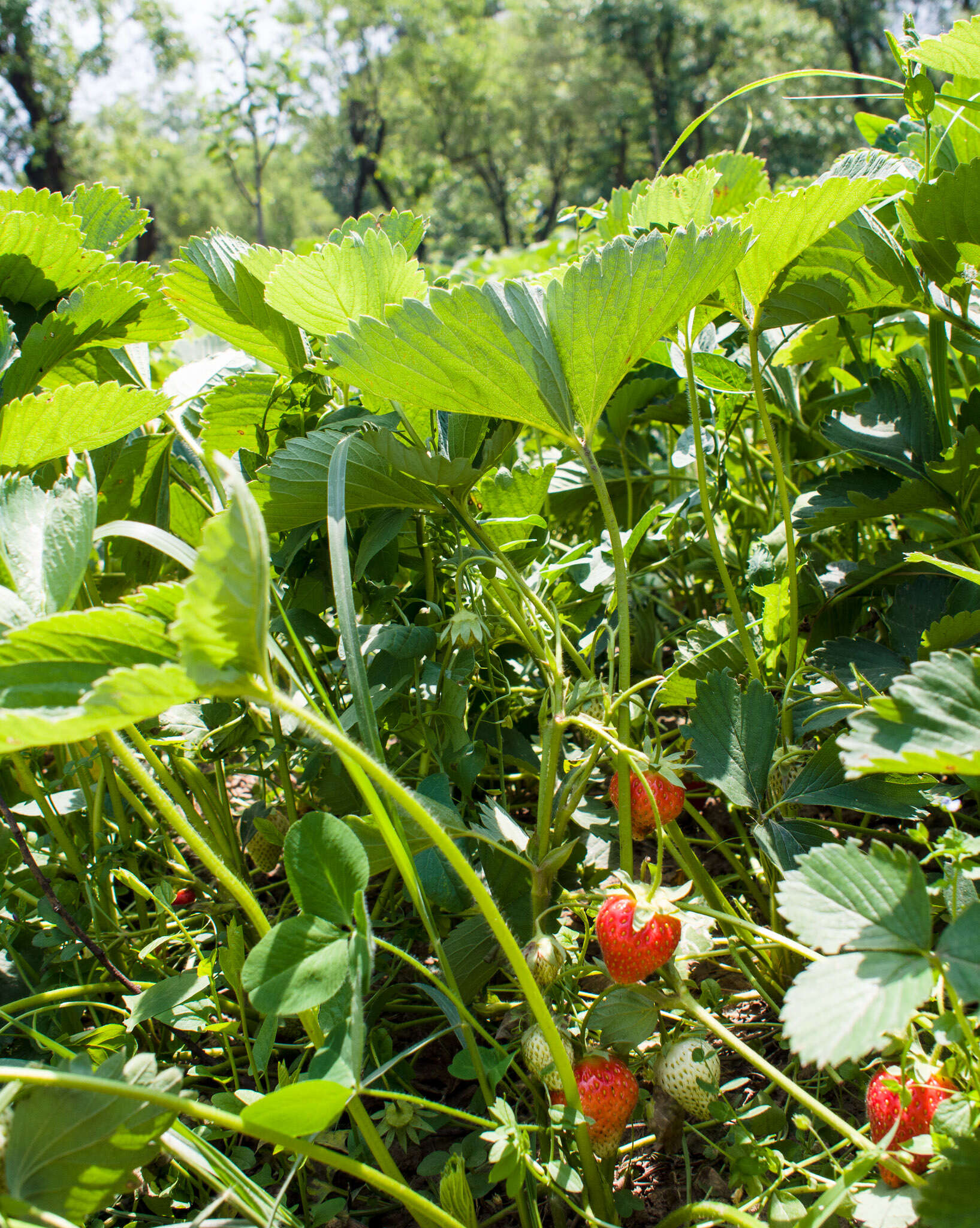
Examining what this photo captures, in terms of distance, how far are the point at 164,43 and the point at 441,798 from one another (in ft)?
55.6

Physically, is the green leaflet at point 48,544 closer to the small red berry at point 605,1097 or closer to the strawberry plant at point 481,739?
the strawberry plant at point 481,739

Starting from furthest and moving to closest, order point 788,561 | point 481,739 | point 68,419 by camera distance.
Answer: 1. point 481,739
2. point 788,561
3. point 68,419

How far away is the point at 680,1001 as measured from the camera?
0.48 meters

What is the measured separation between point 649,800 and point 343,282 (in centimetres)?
39

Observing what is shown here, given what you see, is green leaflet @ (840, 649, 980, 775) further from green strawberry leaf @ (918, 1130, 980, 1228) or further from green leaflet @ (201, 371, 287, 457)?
green leaflet @ (201, 371, 287, 457)

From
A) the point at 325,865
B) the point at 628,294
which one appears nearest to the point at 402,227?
the point at 628,294

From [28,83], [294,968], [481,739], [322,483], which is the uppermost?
[28,83]

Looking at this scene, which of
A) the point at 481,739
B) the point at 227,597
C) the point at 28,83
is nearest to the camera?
the point at 227,597

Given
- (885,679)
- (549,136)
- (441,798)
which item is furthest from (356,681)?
(549,136)

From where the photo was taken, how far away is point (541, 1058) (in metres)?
0.45

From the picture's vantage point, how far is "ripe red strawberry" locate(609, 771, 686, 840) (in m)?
0.55

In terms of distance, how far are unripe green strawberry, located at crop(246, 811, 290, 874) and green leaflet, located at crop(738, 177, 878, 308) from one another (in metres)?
0.57

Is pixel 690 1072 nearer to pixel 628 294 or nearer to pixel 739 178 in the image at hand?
pixel 628 294

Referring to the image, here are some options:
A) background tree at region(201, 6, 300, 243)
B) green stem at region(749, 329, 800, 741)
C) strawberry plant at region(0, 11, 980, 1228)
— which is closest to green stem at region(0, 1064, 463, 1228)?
strawberry plant at region(0, 11, 980, 1228)
